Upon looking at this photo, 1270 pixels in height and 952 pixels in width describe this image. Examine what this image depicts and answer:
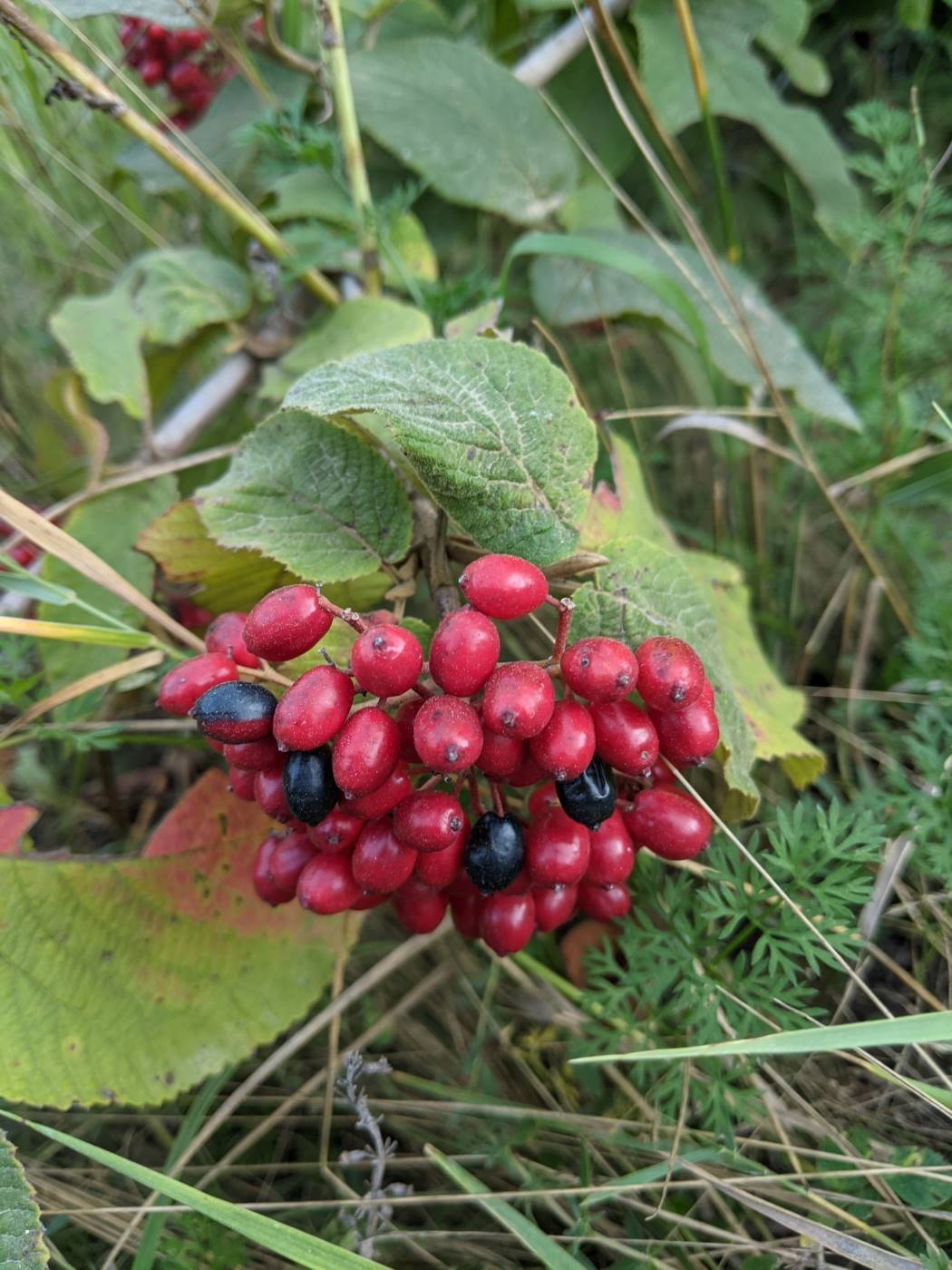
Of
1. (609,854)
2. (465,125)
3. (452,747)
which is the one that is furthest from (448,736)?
(465,125)

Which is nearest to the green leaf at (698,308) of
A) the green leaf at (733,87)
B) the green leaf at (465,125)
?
the green leaf at (465,125)

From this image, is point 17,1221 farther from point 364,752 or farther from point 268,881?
point 364,752

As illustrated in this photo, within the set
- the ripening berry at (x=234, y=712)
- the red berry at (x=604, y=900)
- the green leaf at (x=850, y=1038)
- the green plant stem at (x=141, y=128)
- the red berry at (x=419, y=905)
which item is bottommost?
the green leaf at (x=850, y=1038)

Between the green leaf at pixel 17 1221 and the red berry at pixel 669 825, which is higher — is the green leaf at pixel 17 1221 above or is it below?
above

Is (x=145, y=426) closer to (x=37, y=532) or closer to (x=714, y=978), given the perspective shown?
(x=37, y=532)

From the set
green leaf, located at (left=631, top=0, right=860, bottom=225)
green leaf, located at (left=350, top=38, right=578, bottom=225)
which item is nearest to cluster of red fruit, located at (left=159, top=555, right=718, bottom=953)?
green leaf, located at (left=350, top=38, right=578, bottom=225)

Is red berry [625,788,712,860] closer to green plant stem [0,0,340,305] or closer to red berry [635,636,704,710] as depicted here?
red berry [635,636,704,710]

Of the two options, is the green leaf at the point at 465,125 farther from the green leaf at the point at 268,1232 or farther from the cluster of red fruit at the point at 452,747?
the green leaf at the point at 268,1232

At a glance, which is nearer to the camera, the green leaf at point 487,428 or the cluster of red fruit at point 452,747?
the cluster of red fruit at point 452,747
